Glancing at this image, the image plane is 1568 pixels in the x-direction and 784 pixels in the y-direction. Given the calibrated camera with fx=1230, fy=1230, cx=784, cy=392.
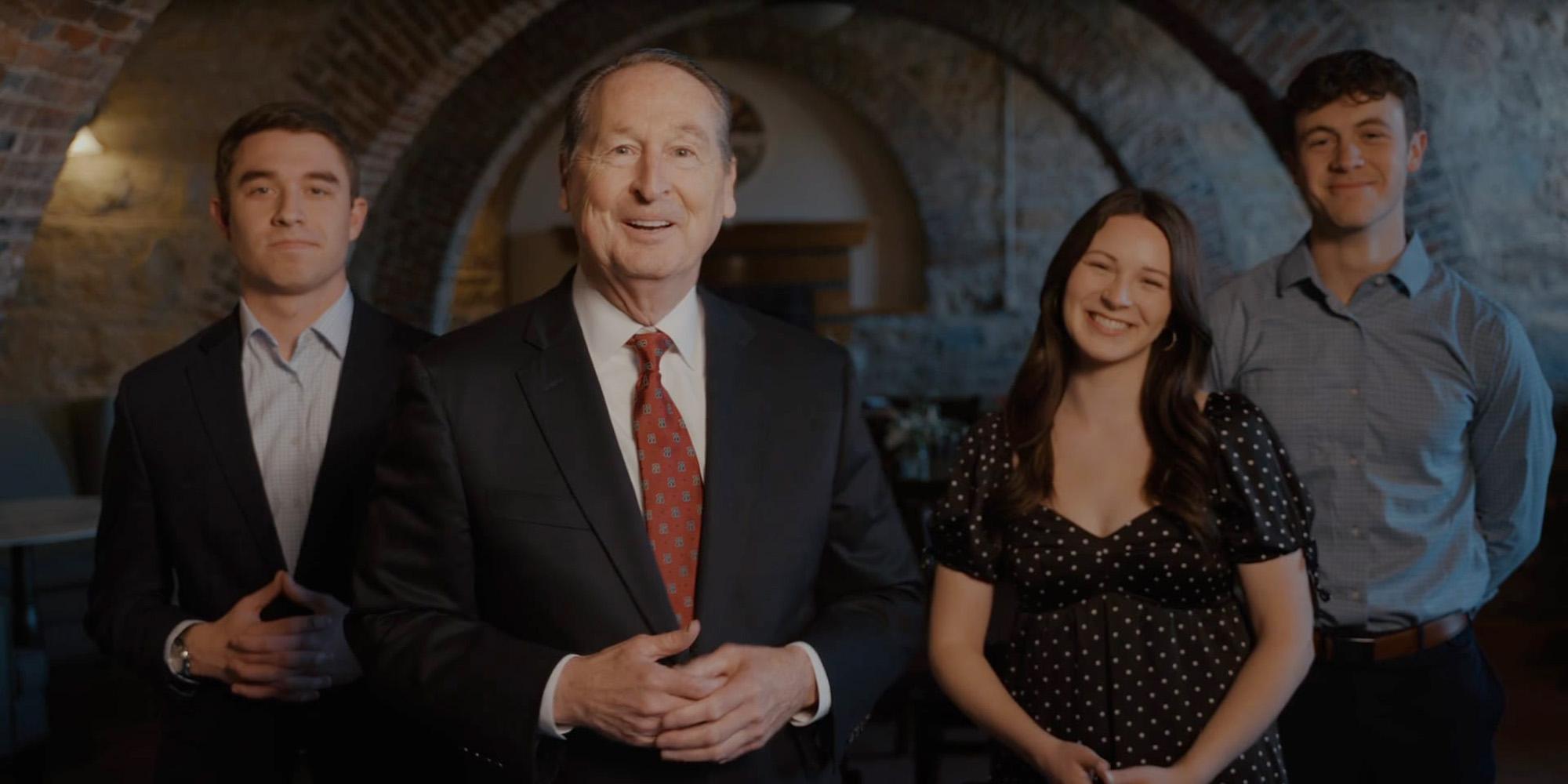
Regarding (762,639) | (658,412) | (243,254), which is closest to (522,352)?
(658,412)

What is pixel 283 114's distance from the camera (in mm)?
2023

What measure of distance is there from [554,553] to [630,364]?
284mm

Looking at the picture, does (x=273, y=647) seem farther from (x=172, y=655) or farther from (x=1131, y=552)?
(x=1131, y=552)

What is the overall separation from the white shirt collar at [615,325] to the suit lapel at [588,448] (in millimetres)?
25

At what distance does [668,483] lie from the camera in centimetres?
161

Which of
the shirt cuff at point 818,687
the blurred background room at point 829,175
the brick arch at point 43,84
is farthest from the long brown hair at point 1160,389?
the brick arch at point 43,84

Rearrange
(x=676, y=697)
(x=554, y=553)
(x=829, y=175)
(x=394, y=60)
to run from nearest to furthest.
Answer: (x=676, y=697) → (x=554, y=553) → (x=394, y=60) → (x=829, y=175)

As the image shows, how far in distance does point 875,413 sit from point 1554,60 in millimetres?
4026

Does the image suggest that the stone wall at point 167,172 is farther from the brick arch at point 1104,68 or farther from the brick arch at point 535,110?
the brick arch at point 1104,68

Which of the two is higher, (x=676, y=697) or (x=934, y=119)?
(x=934, y=119)

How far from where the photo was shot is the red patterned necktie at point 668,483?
5.22 feet

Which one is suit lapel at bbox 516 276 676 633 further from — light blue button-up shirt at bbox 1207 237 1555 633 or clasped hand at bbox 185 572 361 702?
light blue button-up shirt at bbox 1207 237 1555 633

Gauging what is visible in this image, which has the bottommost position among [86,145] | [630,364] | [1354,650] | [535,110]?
[1354,650]

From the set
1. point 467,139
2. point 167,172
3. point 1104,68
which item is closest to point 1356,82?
point 167,172
